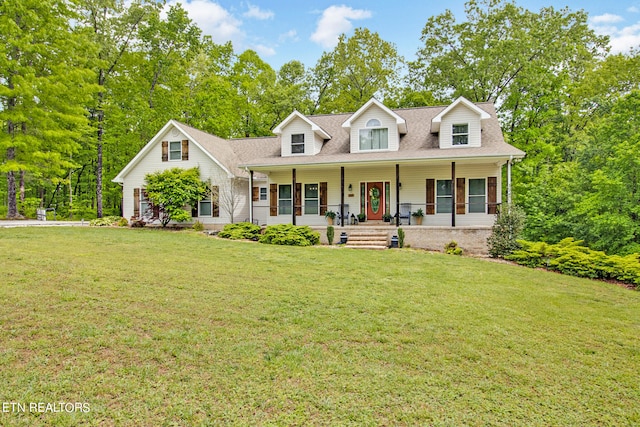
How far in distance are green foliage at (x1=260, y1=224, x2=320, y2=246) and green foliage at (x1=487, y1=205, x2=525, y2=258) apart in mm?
6907

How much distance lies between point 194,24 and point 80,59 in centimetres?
1072

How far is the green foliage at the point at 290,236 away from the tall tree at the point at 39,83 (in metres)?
12.1

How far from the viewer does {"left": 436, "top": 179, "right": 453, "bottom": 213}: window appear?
16.8m

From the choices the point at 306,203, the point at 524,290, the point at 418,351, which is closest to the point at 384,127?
the point at 306,203

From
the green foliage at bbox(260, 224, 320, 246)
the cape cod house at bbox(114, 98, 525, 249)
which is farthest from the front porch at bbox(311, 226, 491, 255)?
the green foliage at bbox(260, 224, 320, 246)

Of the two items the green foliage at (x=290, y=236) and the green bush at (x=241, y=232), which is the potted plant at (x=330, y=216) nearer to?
the green foliage at (x=290, y=236)

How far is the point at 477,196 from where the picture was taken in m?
16.5

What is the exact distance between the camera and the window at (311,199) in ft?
61.1

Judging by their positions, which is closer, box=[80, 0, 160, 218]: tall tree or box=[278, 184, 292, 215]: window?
box=[278, 184, 292, 215]: window

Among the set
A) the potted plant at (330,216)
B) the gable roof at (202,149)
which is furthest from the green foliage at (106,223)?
the potted plant at (330,216)

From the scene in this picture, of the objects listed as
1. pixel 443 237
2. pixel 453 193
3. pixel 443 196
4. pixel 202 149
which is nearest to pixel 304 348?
pixel 443 237

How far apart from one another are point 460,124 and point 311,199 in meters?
7.97

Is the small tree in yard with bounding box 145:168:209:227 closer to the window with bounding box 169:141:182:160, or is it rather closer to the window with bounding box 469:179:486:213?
the window with bounding box 169:141:182:160

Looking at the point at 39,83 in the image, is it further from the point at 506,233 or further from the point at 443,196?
the point at 506,233
